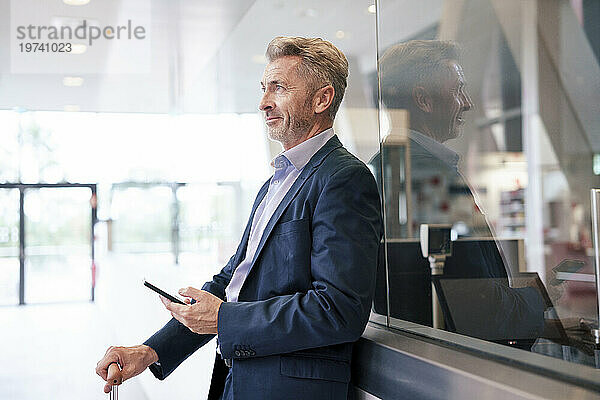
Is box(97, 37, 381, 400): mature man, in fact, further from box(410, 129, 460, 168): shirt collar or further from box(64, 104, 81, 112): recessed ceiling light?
box(64, 104, 81, 112): recessed ceiling light

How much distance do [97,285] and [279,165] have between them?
1976mm

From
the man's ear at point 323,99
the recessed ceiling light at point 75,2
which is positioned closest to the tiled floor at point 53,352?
the recessed ceiling light at point 75,2

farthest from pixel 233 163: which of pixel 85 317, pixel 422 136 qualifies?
pixel 422 136

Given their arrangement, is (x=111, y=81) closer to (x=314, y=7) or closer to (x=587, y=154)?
(x=314, y=7)

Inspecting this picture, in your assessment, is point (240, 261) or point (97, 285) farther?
point (97, 285)

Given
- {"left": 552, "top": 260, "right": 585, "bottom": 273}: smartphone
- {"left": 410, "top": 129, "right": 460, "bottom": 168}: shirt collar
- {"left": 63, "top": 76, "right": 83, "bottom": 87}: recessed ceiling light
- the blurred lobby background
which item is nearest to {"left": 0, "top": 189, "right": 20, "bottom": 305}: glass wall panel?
the blurred lobby background

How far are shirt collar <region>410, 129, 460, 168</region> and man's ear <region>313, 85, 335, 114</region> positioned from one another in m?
0.37

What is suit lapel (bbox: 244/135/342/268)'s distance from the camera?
1.61m

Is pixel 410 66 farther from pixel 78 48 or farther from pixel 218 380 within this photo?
pixel 78 48

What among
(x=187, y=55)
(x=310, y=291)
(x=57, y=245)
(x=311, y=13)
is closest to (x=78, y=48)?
(x=187, y=55)

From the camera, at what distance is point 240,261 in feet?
5.86

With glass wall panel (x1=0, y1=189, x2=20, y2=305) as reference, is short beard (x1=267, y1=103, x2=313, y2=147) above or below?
above

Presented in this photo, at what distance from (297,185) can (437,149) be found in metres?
0.52

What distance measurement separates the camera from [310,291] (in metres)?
1.47
